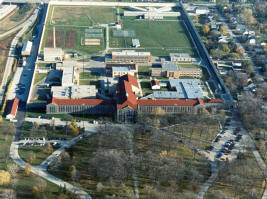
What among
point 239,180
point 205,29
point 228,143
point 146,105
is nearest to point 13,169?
point 146,105

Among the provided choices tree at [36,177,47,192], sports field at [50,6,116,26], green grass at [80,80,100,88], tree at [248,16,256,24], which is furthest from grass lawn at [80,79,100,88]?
tree at [248,16,256,24]

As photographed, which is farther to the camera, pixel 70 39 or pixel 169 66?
pixel 70 39

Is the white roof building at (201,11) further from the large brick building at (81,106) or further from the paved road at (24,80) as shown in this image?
the large brick building at (81,106)

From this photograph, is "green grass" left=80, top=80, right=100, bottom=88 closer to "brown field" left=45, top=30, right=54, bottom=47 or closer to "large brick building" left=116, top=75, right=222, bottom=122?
"large brick building" left=116, top=75, right=222, bottom=122

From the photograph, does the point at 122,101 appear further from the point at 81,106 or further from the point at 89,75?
the point at 89,75

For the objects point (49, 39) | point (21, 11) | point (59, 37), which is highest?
point (21, 11)

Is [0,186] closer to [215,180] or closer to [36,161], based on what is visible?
[36,161]

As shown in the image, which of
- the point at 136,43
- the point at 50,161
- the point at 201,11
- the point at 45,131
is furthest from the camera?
the point at 201,11

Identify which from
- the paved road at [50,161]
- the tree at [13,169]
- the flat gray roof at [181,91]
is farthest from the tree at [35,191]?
the flat gray roof at [181,91]
